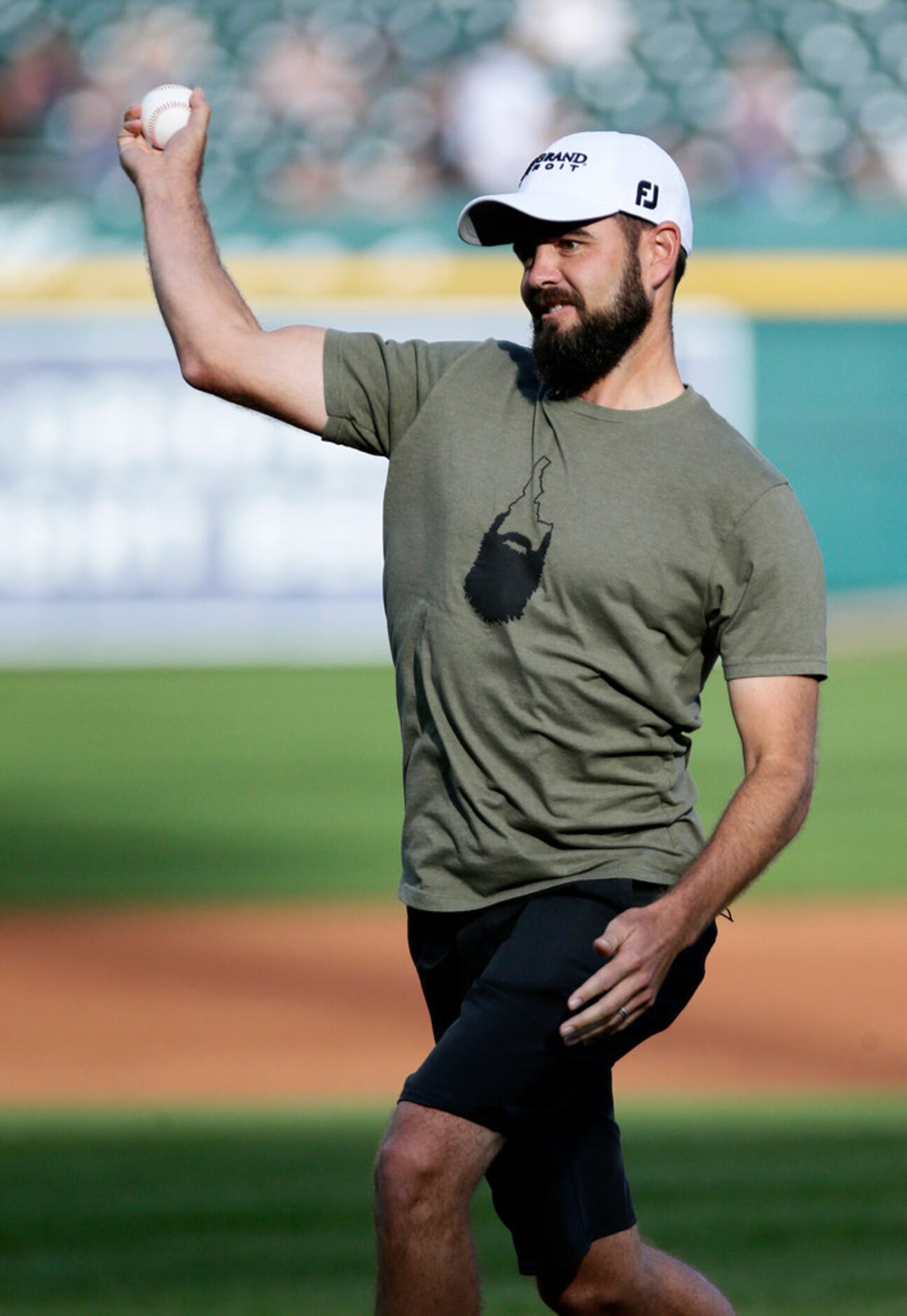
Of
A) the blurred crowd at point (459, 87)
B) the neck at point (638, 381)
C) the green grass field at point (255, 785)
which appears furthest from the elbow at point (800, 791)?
the blurred crowd at point (459, 87)

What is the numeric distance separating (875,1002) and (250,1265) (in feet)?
13.9

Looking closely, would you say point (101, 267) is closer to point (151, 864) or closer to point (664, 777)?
Result: point (151, 864)

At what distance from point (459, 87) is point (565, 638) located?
21.9 metres

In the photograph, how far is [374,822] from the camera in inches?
523

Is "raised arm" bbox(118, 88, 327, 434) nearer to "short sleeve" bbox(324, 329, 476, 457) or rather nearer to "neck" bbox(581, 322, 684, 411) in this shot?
"short sleeve" bbox(324, 329, 476, 457)

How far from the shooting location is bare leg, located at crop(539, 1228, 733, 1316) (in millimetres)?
3775

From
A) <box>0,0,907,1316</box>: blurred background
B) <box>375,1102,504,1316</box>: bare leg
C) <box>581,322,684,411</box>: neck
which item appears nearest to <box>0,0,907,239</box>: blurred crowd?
Answer: <box>0,0,907,1316</box>: blurred background

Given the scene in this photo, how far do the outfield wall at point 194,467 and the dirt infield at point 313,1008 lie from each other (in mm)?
9821

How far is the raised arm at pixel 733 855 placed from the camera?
3.37 metres

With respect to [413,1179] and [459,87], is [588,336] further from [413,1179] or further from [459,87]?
[459,87]

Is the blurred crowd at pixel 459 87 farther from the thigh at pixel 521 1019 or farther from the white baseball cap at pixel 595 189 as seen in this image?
the thigh at pixel 521 1019

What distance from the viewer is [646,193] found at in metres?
3.83

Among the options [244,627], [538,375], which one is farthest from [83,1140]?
[244,627]

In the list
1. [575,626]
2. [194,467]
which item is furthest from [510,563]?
[194,467]
